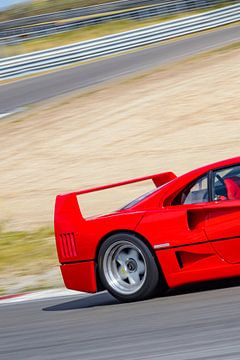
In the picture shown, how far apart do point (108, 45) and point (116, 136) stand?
46.2ft

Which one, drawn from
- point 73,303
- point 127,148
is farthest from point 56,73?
point 73,303

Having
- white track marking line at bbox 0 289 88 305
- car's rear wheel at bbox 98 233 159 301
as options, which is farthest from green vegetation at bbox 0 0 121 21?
car's rear wheel at bbox 98 233 159 301

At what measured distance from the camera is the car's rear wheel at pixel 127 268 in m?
6.71

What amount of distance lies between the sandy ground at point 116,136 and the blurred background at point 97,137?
2cm

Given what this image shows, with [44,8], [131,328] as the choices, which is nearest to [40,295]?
[131,328]

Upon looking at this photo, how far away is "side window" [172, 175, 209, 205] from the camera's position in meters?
6.79

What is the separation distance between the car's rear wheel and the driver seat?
0.75 meters

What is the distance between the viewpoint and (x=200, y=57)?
2523 centimetres

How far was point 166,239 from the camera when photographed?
6676mm

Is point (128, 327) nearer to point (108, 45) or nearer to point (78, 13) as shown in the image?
point (108, 45)

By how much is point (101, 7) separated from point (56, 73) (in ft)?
55.3

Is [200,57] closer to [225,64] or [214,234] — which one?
[225,64]

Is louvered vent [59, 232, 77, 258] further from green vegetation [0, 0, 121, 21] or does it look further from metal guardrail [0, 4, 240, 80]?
green vegetation [0, 0, 121, 21]

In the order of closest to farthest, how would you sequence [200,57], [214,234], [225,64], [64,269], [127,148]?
[214,234] < [64,269] < [127,148] < [225,64] < [200,57]
